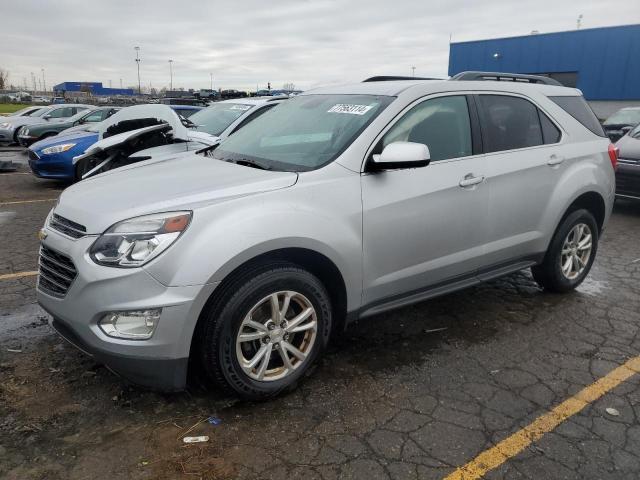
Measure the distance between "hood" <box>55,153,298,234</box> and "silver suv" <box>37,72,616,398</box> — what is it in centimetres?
1

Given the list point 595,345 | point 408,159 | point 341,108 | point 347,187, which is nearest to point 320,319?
point 347,187

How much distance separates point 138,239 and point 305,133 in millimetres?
1467

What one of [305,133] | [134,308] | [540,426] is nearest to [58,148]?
[305,133]

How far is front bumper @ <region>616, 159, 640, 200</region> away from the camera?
7883 mm

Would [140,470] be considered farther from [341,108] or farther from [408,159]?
[341,108]

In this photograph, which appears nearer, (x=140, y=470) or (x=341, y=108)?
(x=140, y=470)

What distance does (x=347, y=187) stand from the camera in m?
2.97

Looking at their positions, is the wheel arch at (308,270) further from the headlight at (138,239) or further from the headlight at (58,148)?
the headlight at (58,148)

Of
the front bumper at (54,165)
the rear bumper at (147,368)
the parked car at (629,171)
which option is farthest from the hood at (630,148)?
the front bumper at (54,165)

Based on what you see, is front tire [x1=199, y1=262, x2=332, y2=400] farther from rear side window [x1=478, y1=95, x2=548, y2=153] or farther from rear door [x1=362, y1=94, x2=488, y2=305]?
rear side window [x1=478, y1=95, x2=548, y2=153]

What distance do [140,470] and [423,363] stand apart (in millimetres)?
1835

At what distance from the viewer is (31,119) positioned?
17531 millimetres

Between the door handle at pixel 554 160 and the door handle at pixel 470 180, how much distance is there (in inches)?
33.7

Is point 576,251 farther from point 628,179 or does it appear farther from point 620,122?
point 620,122
